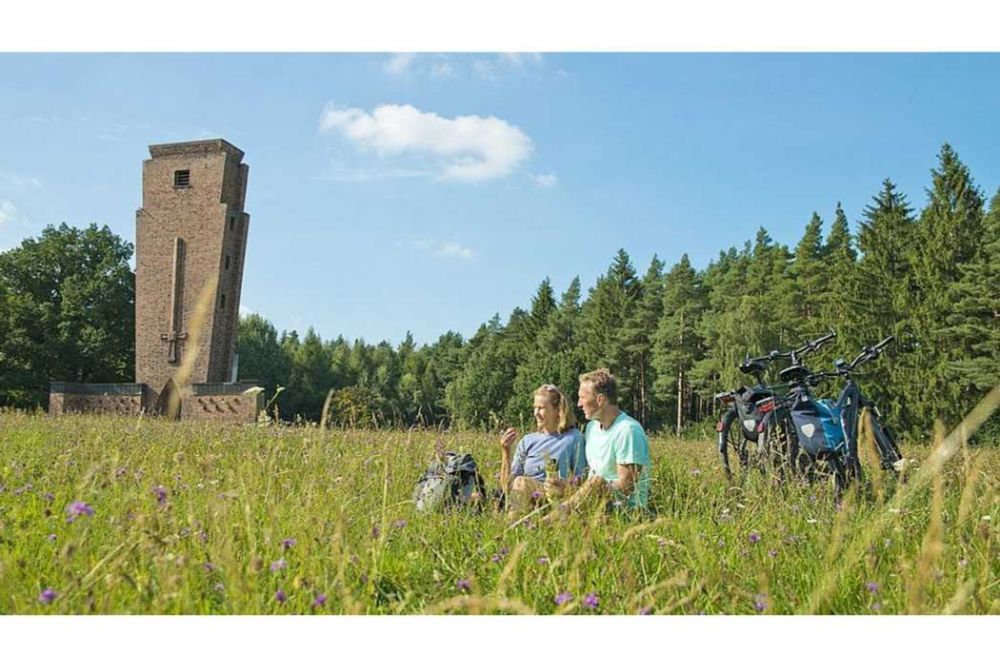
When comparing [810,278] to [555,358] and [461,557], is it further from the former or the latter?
[461,557]

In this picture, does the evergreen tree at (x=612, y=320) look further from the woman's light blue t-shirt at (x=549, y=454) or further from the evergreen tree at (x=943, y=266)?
the woman's light blue t-shirt at (x=549, y=454)

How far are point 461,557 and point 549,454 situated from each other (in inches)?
64.2

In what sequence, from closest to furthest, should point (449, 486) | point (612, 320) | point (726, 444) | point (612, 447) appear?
point (449, 486)
point (612, 447)
point (726, 444)
point (612, 320)

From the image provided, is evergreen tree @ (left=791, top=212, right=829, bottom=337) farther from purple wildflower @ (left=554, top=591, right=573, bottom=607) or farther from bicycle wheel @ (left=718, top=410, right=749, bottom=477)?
purple wildflower @ (left=554, top=591, right=573, bottom=607)

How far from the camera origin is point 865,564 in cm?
283

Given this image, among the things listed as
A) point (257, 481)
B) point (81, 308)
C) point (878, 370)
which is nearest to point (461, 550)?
point (257, 481)

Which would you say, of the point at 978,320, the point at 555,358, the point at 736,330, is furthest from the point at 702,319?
the point at 978,320

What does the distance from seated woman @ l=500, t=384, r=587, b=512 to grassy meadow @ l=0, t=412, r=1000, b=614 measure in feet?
2.01

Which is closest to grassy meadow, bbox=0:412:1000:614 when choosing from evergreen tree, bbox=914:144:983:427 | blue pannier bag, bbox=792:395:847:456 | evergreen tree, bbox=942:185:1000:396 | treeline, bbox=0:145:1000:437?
blue pannier bag, bbox=792:395:847:456

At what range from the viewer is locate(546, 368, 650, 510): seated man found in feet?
13.4

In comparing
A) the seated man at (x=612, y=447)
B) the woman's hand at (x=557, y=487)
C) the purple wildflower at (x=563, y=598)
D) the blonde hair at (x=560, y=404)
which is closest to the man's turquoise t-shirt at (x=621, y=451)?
the seated man at (x=612, y=447)

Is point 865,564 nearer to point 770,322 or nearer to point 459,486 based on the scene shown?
point 459,486

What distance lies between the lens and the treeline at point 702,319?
79.6ft

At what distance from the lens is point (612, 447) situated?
4.36 meters
